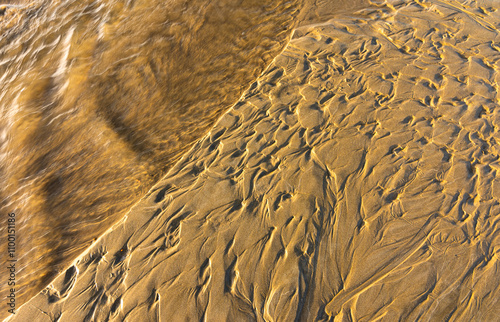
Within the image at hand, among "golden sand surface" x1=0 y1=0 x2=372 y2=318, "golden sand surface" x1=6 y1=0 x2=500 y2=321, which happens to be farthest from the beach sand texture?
"golden sand surface" x1=6 y1=0 x2=500 y2=321

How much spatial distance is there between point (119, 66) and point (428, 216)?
4.96 m

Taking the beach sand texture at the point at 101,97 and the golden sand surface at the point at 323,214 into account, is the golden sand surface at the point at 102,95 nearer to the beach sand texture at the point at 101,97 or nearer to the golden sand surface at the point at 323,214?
the beach sand texture at the point at 101,97

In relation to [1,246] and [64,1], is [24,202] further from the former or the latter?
[64,1]

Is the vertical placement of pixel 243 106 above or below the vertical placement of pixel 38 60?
below

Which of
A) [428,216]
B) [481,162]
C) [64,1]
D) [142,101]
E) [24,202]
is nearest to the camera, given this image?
[428,216]

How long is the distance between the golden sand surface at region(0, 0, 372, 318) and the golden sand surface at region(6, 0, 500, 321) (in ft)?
1.38

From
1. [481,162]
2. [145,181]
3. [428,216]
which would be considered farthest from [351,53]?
[145,181]

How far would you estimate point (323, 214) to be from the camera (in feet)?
11.0

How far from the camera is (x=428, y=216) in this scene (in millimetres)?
3344

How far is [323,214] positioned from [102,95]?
3.78m

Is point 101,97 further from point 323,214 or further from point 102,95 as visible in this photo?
point 323,214

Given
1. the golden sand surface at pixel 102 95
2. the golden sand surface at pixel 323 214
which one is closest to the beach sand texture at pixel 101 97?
the golden sand surface at pixel 102 95

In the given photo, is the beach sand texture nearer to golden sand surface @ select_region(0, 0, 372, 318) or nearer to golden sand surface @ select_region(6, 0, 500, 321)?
golden sand surface @ select_region(0, 0, 372, 318)

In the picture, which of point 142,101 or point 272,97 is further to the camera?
point 142,101
